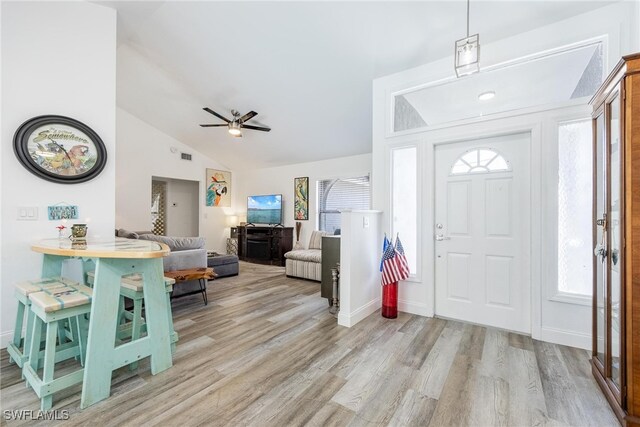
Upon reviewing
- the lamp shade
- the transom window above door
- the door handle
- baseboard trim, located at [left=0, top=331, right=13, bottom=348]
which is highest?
the lamp shade

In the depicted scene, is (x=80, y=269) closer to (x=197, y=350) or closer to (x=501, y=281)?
(x=197, y=350)

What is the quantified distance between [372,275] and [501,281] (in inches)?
51.1

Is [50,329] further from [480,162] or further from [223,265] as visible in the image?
[480,162]

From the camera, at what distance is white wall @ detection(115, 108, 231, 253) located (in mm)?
6023

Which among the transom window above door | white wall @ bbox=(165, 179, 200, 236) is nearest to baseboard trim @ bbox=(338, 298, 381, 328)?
the transom window above door

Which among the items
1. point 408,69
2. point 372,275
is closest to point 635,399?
point 372,275

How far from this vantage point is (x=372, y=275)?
10.6 feet

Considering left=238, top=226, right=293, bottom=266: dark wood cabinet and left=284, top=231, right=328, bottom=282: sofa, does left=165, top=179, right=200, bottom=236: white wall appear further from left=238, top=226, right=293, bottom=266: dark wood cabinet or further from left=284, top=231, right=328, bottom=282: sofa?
left=284, top=231, right=328, bottom=282: sofa

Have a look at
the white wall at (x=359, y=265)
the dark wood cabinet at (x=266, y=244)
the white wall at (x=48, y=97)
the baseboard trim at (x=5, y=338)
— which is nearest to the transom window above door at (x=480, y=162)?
the white wall at (x=359, y=265)

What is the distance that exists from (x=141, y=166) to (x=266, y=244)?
133 inches

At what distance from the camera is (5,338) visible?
7.72 ft

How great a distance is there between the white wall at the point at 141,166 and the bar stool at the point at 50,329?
499 centimetres

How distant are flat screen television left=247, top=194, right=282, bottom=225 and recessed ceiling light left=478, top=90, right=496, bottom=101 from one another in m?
4.99

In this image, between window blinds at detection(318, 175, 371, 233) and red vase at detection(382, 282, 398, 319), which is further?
window blinds at detection(318, 175, 371, 233)
